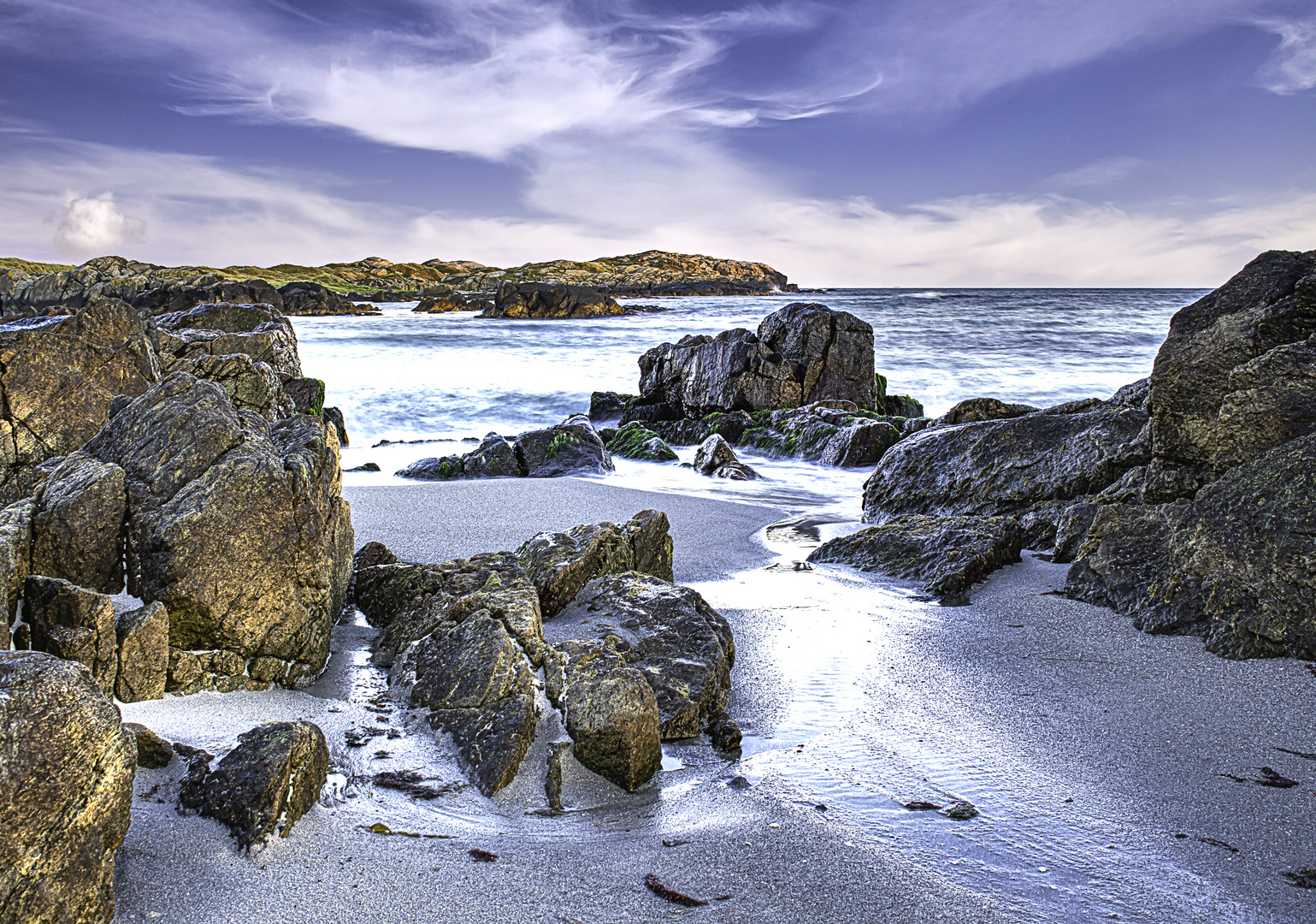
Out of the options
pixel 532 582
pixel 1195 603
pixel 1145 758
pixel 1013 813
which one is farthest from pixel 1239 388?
pixel 532 582

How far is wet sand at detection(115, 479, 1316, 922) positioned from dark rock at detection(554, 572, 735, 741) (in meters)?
0.19

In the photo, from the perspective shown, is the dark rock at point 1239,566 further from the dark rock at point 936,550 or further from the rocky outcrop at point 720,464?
the rocky outcrop at point 720,464

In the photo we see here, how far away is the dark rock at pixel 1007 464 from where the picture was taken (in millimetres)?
6098

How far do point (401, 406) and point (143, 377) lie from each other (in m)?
13.4

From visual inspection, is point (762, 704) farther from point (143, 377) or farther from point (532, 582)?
point (143, 377)

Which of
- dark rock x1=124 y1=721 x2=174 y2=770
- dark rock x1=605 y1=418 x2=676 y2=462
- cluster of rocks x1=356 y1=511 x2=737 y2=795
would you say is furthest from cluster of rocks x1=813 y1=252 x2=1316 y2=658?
dark rock x1=605 y1=418 x2=676 y2=462

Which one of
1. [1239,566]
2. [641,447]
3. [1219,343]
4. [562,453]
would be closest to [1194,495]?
[1219,343]

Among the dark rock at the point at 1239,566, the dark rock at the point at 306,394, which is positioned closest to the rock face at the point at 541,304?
the dark rock at the point at 306,394

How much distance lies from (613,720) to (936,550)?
3.24 m

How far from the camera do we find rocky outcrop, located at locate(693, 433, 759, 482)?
10062mm

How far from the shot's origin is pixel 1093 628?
394 cm

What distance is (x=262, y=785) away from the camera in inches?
83.7

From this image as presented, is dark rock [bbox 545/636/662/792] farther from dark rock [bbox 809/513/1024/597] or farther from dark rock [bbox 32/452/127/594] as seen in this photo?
dark rock [bbox 809/513/1024/597]

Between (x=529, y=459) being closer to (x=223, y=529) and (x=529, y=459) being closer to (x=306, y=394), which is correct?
(x=306, y=394)
